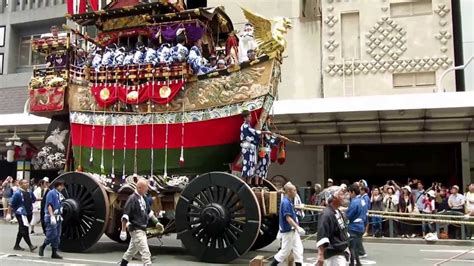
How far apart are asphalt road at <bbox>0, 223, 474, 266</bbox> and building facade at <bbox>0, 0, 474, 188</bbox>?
18.7 ft

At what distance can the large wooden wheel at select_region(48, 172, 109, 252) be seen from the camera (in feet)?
36.0

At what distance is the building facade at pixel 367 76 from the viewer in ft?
65.0

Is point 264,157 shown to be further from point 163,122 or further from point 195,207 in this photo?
point 163,122

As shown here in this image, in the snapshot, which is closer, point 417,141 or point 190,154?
point 190,154

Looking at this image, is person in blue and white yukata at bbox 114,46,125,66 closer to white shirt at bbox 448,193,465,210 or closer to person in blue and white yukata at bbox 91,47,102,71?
person in blue and white yukata at bbox 91,47,102,71

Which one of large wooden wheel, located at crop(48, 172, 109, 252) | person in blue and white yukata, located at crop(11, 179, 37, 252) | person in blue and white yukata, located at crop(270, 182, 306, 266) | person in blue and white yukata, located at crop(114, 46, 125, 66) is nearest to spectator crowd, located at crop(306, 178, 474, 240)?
person in blue and white yukata, located at crop(270, 182, 306, 266)

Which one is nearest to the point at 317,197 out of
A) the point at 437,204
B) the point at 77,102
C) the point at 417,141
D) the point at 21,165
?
the point at 437,204

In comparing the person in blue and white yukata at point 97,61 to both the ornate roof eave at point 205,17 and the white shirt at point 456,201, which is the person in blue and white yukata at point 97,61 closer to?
the ornate roof eave at point 205,17

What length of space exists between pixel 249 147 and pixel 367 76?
14.9m

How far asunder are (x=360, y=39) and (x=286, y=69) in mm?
3687

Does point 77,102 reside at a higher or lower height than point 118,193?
higher

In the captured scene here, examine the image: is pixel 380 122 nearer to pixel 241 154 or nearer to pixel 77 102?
pixel 241 154

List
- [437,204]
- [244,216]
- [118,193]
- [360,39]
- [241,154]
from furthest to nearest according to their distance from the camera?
[360,39] → [437,204] → [118,193] → [241,154] → [244,216]

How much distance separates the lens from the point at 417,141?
20703 mm
